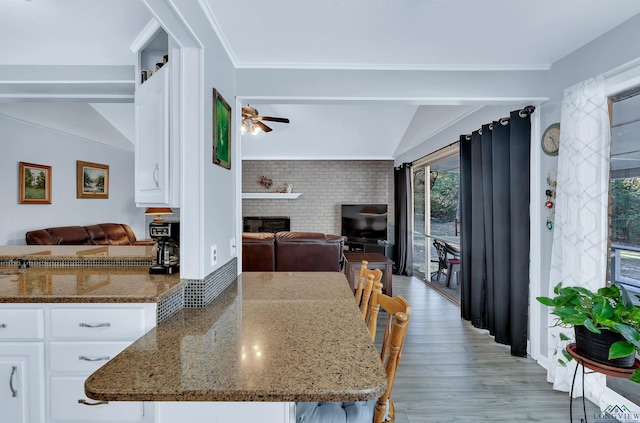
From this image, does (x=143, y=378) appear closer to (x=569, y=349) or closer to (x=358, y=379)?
(x=358, y=379)

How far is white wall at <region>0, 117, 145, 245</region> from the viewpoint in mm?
3916

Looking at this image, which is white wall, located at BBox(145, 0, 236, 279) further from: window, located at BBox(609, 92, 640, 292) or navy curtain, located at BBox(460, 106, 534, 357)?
window, located at BBox(609, 92, 640, 292)

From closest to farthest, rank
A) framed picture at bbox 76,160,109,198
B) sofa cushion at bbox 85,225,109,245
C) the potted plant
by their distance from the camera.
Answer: the potted plant
sofa cushion at bbox 85,225,109,245
framed picture at bbox 76,160,109,198

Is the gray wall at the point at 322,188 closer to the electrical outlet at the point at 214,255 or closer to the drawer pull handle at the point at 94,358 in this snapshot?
the electrical outlet at the point at 214,255

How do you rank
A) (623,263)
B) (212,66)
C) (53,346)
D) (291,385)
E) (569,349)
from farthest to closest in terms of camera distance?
(623,263) < (212,66) < (569,349) < (53,346) < (291,385)

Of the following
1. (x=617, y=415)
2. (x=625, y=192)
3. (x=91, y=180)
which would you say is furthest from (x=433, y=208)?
(x=91, y=180)

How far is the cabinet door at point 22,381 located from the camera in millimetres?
1425

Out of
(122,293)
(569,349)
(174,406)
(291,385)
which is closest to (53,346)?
(122,293)

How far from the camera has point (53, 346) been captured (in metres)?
1.43

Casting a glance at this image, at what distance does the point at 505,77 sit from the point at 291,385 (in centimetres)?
259

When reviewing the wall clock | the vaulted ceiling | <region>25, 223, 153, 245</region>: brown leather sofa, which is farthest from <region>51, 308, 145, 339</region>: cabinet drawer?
<region>25, 223, 153, 245</region>: brown leather sofa

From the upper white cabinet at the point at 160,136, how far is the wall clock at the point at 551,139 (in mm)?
2588

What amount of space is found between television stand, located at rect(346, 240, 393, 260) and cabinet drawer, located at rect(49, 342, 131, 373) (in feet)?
16.5

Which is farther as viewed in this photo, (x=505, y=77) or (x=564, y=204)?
(x=505, y=77)
